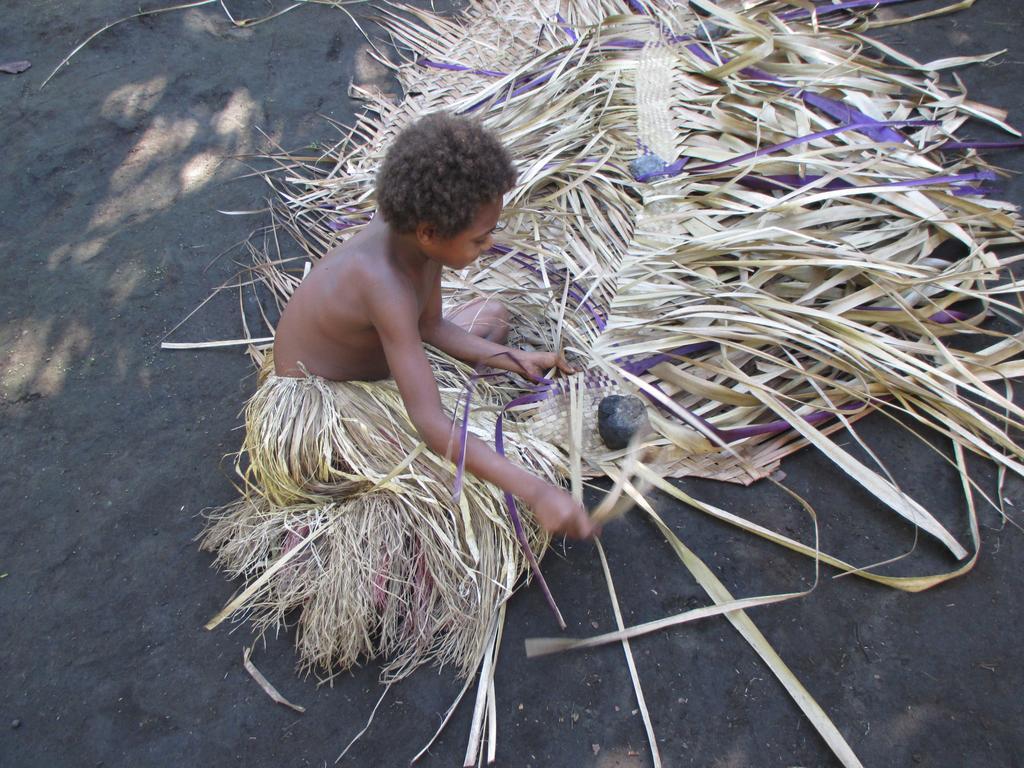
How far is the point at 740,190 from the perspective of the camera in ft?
7.32

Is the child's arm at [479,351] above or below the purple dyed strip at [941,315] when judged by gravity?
above

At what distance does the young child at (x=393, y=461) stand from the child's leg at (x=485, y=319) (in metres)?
0.16

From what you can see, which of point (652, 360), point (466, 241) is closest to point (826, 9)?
point (652, 360)

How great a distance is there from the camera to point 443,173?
131 cm

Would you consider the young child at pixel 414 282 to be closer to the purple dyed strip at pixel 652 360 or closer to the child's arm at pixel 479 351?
the child's arm at pixel 479 351

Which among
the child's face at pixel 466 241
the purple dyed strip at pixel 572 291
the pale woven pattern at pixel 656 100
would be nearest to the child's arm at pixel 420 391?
the child's face at pixel 466 241

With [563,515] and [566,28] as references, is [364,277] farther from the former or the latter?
[566,28]

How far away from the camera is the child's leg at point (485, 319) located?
81.3 inches

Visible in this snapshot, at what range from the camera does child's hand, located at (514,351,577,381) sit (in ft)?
6.33

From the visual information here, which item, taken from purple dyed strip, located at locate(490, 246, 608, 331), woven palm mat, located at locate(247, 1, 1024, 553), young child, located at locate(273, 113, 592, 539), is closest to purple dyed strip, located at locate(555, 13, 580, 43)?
woven palm mat, located at locate(247, 1, 1024, 553)

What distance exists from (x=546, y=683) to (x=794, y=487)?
0.80 m

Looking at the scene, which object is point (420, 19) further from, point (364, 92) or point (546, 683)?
point (546, 683)

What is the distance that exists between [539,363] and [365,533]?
2.16 ft

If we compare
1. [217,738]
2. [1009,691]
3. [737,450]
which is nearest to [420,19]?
[737,450]
